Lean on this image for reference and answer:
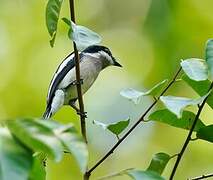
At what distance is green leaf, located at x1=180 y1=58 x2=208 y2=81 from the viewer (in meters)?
1.08

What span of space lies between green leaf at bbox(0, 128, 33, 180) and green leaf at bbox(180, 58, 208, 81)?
0.35 meters

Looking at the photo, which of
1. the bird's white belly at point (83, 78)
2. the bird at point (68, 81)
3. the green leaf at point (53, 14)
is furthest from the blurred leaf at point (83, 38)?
the bird's white belly at point (83, 78)

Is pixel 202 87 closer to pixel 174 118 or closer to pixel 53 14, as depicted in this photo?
pixel 174 118

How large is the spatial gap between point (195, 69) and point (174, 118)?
0.21 metres

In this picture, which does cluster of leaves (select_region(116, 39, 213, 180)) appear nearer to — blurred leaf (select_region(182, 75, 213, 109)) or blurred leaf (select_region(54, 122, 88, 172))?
blurred leaf (select_region(182, 75, 213, 109))

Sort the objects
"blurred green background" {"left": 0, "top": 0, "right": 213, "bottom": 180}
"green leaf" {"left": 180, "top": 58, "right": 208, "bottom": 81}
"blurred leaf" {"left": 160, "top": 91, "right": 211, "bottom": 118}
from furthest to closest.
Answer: "blurred green background" {"left": 0, "top": 0, "right": 213, "bottom": 180} < "green leaf" {"left": 180, "top": 58, "right": 208, "bottom": 81} < "blurred leaf" {"left": 160, "top": 91, "right": 211, "bottom": 118}

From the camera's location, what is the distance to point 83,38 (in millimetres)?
1192

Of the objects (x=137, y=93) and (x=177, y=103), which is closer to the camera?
(x=177, y=103)

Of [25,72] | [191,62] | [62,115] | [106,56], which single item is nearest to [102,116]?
[25,72]

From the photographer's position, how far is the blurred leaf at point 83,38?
117cm

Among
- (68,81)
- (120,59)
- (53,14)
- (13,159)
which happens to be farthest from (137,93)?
(120,59)

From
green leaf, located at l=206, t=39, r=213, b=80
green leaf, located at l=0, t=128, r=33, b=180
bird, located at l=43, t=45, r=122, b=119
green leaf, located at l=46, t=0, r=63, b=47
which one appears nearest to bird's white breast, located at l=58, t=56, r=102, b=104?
bird, located at l=43, t=45, r=122, b=119

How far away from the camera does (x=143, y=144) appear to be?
448 centimetres

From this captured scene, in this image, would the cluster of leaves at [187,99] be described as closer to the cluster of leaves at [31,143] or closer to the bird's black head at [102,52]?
the cluster of leaves at [31,143]
